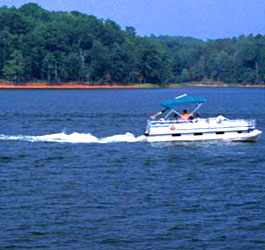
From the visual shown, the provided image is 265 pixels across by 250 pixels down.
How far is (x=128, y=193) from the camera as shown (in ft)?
120

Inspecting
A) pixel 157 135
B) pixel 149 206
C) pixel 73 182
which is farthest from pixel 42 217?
pixel 157 135

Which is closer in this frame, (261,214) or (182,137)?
(261,214)

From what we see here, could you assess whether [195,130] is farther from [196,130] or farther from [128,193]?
[128,193]

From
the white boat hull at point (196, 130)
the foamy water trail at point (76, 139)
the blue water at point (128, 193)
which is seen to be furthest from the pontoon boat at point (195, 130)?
the foamy water trail at point (76, 139)

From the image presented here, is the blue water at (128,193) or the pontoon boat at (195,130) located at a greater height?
the pontoon boat at (195,130)

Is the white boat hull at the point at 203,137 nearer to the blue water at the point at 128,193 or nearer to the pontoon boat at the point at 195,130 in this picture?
the pontoon boat at the point at 195,130

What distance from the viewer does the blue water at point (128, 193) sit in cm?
2950

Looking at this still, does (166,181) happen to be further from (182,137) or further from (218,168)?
(182,137)

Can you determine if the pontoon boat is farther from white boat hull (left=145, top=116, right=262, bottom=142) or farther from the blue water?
the blue water

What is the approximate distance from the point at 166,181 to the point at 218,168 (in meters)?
5.29

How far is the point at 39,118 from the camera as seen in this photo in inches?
3297

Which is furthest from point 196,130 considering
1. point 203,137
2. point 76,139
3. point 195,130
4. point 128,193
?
point 128,193

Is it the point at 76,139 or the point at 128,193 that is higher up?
the point at 76,139

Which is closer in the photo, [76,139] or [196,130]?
[196,130]
